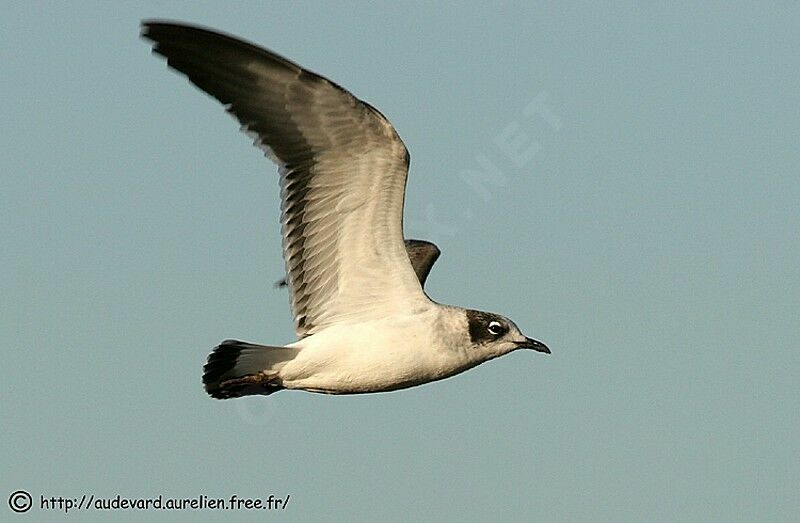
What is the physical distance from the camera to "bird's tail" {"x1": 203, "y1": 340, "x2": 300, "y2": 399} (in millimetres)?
17578

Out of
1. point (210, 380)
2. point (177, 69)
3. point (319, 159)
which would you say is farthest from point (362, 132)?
point (210, 380)

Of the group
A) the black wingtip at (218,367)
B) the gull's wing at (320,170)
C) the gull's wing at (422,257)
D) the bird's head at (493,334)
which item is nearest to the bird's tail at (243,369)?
the black wingtip at (218,367)

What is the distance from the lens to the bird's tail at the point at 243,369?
17578 millimetres

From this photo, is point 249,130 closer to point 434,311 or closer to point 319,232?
point 319,232

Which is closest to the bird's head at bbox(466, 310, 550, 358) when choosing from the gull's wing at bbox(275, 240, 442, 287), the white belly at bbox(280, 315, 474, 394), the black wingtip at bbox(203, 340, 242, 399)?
the white belly at bbox(280, 315, 474, 394)

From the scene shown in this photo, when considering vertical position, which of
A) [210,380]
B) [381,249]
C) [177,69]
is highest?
[177,69]

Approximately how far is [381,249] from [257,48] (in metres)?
2.34

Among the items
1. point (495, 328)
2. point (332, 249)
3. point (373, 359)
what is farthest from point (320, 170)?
point (495, 328)

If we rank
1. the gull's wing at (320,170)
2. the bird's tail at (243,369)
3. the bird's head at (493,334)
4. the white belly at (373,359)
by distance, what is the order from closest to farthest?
the gull's wing at (320,170) → the white belly at (373,359) → the bird's tail at (243,369) → the bird's head at (493,334)

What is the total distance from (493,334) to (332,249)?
1.69 metres

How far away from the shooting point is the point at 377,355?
57.0ft

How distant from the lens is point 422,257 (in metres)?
21.5

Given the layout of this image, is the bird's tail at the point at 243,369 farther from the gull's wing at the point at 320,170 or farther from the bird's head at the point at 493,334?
the bird's head at the point at 493,334

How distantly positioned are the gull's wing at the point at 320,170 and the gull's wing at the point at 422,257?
3.44m
